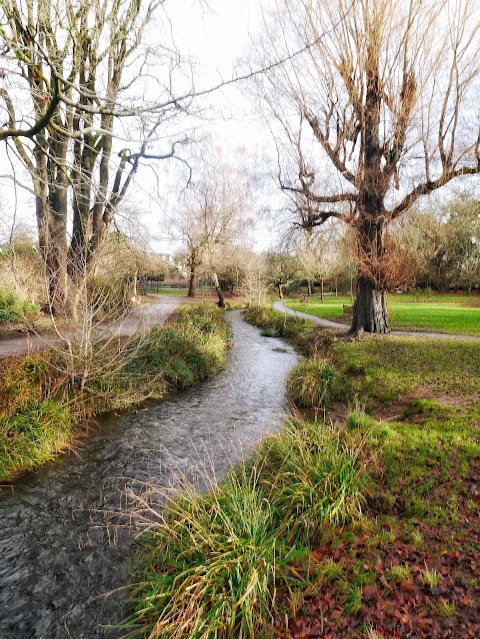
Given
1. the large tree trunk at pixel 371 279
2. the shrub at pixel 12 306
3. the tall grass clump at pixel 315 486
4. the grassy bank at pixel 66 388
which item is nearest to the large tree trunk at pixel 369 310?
the large tree trunk at pixel 371 279

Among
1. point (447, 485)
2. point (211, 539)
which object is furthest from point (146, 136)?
point (447, 485)

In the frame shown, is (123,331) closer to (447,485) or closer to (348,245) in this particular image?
(348,245)

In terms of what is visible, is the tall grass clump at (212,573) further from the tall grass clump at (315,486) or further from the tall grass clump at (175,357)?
the tall grass clump at (175,357)

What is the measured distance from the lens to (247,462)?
5629 mm

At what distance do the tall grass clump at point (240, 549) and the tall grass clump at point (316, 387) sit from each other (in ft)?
11.8

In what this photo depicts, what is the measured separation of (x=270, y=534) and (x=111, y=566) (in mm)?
1635

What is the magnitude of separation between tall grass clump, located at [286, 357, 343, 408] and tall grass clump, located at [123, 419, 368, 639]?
360 cm

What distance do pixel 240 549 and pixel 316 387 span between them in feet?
18.3

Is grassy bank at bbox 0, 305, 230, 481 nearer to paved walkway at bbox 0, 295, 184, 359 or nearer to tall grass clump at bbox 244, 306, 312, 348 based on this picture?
paved walkway at bbox 0, 295, 184, 359

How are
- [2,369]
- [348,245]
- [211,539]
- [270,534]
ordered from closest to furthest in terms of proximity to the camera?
[211,539] → [270,534] → [2,369] → [348,245]

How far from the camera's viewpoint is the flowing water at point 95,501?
11.2 ft

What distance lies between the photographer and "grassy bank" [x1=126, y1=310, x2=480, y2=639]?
2916 mm

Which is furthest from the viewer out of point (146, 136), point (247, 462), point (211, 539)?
point (247, 462)

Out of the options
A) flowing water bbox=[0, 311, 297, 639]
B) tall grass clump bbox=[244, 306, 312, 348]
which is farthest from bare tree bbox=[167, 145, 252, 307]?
flowing water bbox=[0, 311, 297, 639]
